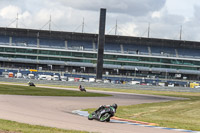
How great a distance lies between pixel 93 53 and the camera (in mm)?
117188

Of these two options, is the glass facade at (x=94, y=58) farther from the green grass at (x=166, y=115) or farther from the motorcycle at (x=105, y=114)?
the motorcycle at (x=105, y=114)

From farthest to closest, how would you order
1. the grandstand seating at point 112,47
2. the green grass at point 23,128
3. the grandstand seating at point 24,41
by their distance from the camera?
the grandstand seating at point 112,47, the grandstand seating at point 24,41, the green grass at point 23,128

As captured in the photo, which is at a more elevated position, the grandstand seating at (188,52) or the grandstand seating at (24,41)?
the grandstand seating at (24,41)

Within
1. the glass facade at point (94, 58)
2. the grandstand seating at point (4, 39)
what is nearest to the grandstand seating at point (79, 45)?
the glass facade at point (94, 58)

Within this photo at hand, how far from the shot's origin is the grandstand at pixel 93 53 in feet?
383

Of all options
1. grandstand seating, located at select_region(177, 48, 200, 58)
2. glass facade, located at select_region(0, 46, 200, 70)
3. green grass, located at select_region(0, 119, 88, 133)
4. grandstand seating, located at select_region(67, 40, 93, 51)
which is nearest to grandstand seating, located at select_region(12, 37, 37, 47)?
glass facade, located at select_region(0, 46, 200, 70)

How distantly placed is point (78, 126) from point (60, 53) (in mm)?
99821

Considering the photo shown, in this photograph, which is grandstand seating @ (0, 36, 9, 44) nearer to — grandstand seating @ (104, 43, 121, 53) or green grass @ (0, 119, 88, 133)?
grandstand seating @ (104, 43, 121, 53)

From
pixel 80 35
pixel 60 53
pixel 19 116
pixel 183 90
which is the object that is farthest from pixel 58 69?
pixel 19 116

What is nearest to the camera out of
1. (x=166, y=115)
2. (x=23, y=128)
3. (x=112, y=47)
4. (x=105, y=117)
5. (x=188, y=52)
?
(x=23, y=128)

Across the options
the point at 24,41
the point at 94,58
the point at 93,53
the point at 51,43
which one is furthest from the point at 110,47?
the point at 24,41

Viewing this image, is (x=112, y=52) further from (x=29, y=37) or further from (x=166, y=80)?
(x=29, y=37)

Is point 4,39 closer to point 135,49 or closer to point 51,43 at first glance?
point 51,43

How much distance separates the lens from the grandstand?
117 meters
